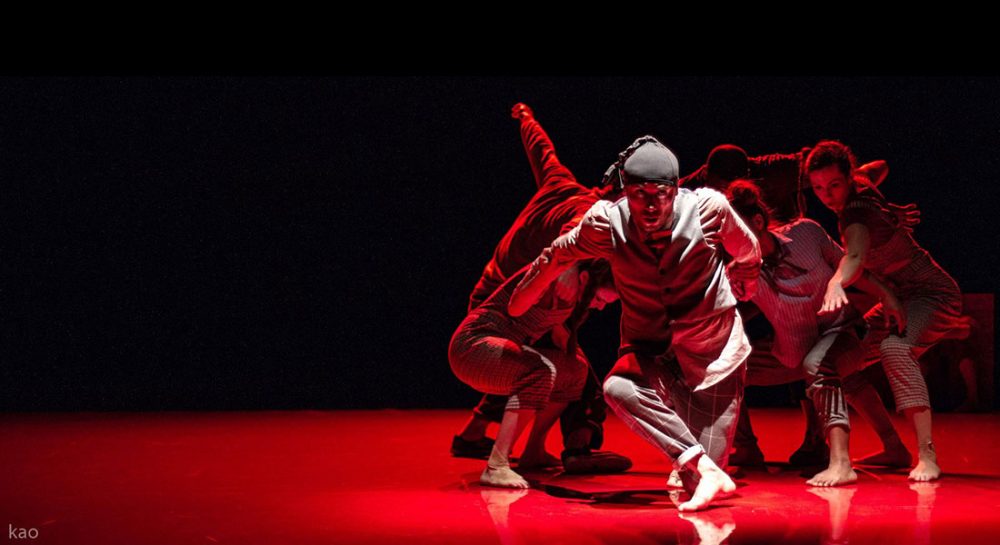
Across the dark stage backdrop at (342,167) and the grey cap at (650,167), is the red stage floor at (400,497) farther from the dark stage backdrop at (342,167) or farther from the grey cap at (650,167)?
the dark stage backdrop at (342,167)

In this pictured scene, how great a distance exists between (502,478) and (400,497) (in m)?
0.40

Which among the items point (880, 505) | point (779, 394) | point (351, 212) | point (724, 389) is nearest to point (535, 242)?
point (724, 389)

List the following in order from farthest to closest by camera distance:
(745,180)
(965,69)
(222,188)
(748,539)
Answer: (222,188), (965,69), (745,180), (748,539)

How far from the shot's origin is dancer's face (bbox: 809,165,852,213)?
14.7 ft

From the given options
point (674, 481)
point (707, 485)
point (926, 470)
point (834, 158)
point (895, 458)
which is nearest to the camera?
point (707, 485)

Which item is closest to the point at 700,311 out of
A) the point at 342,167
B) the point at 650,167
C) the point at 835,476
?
the point at 650,167

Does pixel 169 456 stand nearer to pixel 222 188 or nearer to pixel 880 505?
pixel 222 188

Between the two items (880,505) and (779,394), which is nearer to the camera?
(880,505)

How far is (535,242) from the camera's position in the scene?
4848 millimetres

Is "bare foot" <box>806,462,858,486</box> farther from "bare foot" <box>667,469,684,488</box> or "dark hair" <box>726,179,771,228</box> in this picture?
"dark hair" <box>726,179,771,228</box>

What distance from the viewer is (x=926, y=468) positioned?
14.0 feet

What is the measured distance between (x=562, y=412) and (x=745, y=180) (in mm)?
1189

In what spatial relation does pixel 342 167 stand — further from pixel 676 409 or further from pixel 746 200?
pixel 676 409

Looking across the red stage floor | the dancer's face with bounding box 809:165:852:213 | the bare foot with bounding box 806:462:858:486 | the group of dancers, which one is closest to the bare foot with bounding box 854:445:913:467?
the group of dancers
